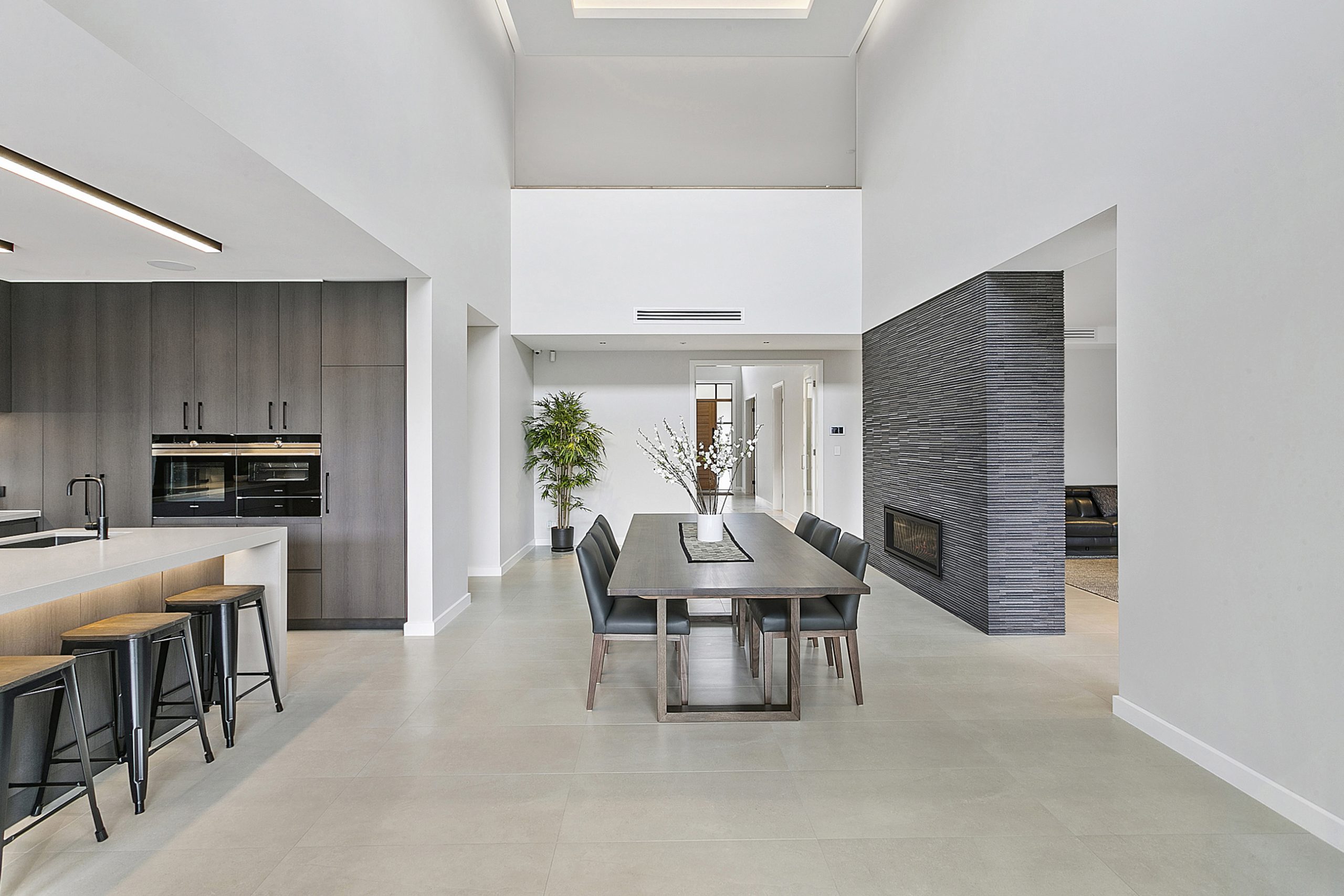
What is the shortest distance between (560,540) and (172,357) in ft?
13.6

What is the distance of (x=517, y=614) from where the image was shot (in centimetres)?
512

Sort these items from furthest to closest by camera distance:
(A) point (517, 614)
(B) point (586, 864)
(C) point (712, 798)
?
(A) point (517, 614) → (C) point (712, 798) → (B) point (586, 864)

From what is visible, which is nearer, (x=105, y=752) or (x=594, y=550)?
(x=105, y=752)

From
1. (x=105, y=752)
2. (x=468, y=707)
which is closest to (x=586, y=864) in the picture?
(x=468, y=707)

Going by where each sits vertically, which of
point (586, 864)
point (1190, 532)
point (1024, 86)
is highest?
point (1024, 86)

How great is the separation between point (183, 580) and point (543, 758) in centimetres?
193

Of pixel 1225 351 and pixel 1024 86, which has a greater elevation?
pixel 1024 86

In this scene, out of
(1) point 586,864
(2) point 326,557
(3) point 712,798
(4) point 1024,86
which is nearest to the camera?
(1) point 586,864

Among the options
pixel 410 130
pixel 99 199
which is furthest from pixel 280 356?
pixel 99 199

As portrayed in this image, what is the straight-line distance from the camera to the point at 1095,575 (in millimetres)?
6484

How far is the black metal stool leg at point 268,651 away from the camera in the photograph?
3254mm

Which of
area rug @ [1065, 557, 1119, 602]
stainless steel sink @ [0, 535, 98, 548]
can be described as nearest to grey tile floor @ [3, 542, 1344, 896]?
stainless steel sink @ [0, 535, 98, 548]

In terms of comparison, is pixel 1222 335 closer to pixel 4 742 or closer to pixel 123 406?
pixel 4 742

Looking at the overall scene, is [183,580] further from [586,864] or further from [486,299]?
[486,299]
